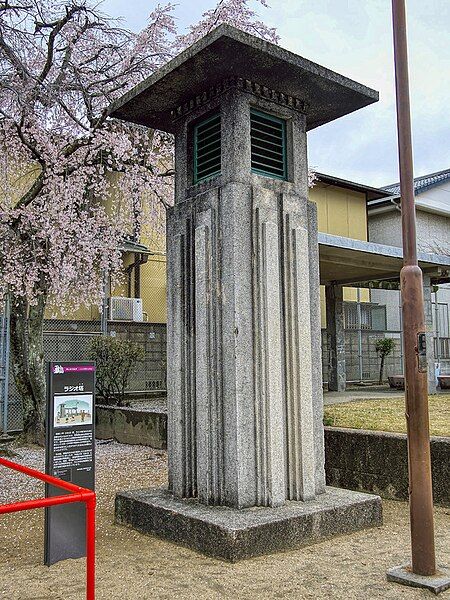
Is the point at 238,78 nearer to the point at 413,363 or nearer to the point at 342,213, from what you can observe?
the point at 413,363

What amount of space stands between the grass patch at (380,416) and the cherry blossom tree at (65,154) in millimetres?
5508

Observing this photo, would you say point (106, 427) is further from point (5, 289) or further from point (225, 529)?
point (225, 529)

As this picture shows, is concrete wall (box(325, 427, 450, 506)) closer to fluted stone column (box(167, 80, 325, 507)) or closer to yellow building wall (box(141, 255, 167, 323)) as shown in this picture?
fluted stone column (box(167, 80, 325, 507))

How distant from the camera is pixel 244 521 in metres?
5.13

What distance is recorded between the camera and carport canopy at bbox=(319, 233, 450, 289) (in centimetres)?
1347

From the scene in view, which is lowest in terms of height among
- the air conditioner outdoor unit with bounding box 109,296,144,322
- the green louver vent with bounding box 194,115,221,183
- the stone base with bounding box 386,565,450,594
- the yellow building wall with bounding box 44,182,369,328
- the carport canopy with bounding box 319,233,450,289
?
the stone base with bounding box 386,565,450,594

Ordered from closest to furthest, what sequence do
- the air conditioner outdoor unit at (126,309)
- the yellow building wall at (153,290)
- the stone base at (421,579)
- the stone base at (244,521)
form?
the stone base at (421,579), the stone base at (244,521), the air conditioner outdoor unit at (126,309), the yellow building wall at (153,290)

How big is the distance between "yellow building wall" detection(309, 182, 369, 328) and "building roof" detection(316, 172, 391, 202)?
262 mm

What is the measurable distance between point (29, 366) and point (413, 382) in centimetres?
878

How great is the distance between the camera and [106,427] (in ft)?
42.0

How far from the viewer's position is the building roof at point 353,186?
2390 centimetres

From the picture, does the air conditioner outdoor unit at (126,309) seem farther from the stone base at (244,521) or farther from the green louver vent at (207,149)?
the stone base at (244,521)

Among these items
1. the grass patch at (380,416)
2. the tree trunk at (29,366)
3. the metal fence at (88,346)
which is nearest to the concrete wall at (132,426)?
the tree trunk at (29,366)

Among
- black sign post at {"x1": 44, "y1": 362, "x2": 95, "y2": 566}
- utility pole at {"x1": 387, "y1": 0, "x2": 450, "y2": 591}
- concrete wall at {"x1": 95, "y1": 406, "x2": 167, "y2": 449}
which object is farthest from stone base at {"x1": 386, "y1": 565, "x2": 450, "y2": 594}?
concrete wall at {"x1": 95, "y1": 406, "x2": 167, "y2": 449}
